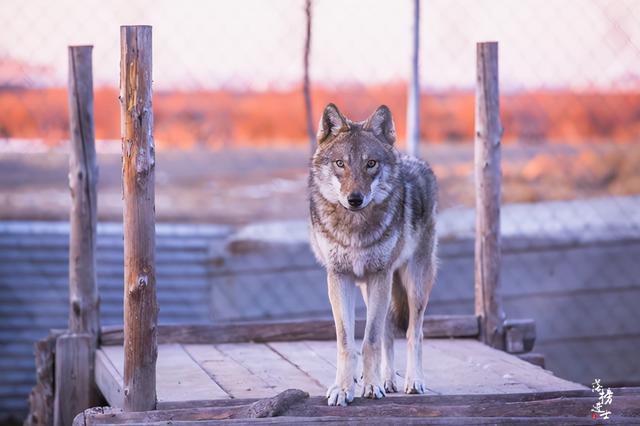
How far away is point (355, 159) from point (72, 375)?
7.22 ft

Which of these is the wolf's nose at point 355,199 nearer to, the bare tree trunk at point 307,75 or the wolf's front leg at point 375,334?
the wolf's front leg at point 375,334

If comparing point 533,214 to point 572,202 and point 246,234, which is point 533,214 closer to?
point 572,202

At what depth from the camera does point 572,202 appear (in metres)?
7.97

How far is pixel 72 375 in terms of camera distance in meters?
5.32

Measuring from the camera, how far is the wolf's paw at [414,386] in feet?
13.9

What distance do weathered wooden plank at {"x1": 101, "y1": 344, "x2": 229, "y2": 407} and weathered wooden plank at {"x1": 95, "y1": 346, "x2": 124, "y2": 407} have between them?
0.06 ft

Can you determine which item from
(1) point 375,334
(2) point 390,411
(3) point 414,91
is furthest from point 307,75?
(2) point 390,411

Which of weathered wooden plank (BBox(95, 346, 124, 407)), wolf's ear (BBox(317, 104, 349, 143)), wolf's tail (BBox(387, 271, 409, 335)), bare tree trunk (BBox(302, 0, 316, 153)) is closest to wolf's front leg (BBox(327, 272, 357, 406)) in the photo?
wolf's tail (BBox(387, 271, 409, 335))

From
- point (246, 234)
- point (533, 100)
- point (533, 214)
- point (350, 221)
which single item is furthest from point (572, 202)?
point (350, 221)

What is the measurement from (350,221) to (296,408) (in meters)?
0.78

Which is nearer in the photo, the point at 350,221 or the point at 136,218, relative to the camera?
the point at 136,218

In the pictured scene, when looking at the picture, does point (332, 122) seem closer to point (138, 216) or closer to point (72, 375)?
point (138, 216)

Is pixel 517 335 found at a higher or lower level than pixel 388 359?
lower

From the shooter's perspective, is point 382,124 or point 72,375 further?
point 72,375
